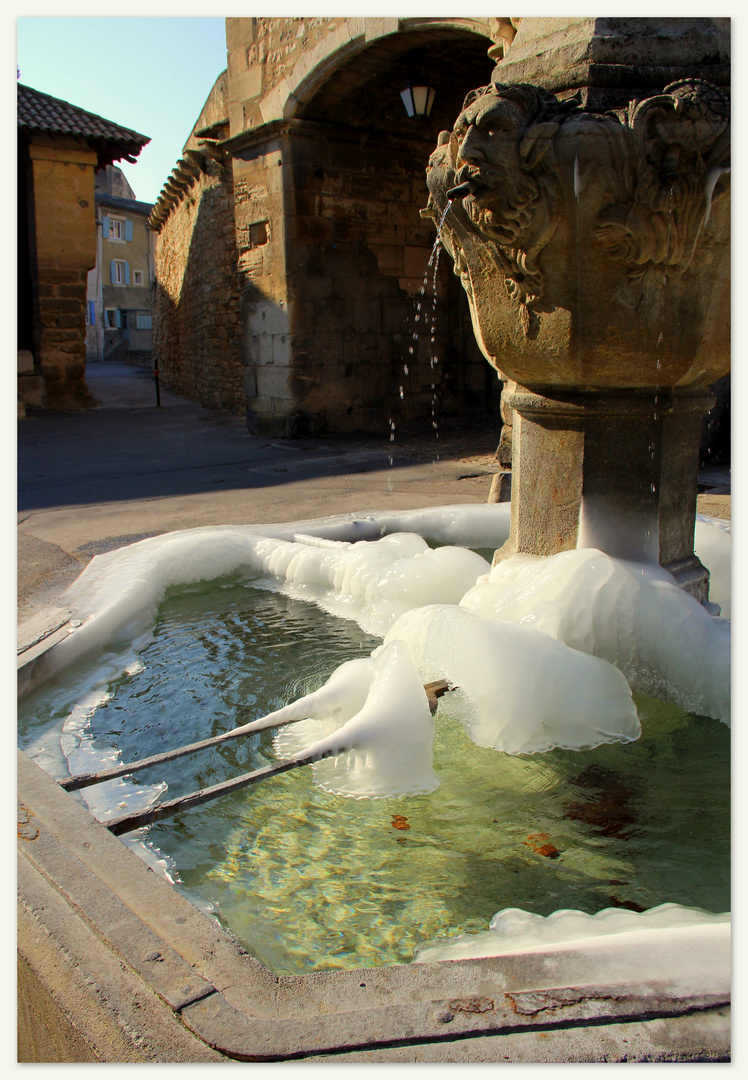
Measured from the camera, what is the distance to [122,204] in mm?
37094

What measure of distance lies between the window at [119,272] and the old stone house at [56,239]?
2574cm

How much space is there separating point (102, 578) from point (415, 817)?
7.15 ft

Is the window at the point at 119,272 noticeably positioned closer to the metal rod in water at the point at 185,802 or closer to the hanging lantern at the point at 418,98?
the hanging lantern at the point at 418,98

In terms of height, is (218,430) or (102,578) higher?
(218,430)

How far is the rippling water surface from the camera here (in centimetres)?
166

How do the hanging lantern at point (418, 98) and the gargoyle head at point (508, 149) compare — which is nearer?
the gargoyle head at point (508, 149)

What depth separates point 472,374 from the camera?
39.6 ft

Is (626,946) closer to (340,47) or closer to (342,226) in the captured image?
(340,47)

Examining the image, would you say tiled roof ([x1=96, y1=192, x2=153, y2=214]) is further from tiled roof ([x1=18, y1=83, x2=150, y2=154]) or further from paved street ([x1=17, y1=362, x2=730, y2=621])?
paved street ([x1=17, y1=362, x2=730, y2=621])

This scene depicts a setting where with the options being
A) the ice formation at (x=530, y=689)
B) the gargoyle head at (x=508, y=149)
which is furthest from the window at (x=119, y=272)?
the ice formation at (x=530, y=689)

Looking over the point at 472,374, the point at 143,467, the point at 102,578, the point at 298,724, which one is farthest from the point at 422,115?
the point at 298,724

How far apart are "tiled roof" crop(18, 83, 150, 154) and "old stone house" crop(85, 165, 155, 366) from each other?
64.2 ft

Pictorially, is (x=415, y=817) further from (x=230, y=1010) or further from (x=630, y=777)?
(x=230, y=1010)

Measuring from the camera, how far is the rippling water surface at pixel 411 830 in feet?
5.44
